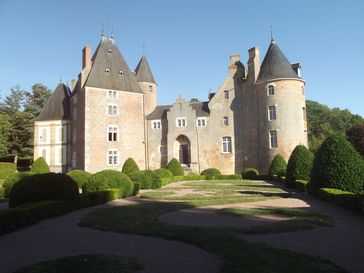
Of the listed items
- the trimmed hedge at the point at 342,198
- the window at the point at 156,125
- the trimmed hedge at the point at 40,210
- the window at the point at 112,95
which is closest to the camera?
the trimmed hedge at the point at 40,210

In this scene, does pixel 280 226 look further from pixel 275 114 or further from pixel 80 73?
pixel 80 73

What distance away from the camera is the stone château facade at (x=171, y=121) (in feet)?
111

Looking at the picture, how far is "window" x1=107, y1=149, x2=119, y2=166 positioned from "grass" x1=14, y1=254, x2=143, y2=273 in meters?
30.8

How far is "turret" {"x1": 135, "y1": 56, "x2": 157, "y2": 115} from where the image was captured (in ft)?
137

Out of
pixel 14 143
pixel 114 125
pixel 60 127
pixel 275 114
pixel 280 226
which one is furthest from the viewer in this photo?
pixel 14 143

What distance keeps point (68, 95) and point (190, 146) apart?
57.0 ft

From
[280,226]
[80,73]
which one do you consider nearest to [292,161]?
[280,226]

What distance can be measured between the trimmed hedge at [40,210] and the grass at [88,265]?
360 cm

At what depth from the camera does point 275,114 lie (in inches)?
1324

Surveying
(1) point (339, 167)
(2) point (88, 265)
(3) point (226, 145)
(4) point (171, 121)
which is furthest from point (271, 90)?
(2) point (88, 265)

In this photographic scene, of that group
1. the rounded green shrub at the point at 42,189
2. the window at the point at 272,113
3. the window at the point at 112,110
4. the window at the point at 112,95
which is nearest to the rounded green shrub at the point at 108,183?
the rounded green shrub at the point at 42,189

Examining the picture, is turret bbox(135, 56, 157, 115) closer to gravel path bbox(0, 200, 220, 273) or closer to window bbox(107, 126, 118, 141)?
window bbox(107, 126, 118, 141)

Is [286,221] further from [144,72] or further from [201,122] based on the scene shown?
[144,72]

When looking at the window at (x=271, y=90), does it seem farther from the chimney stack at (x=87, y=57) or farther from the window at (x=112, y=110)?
the chimney stack at (x=87, y=57)
